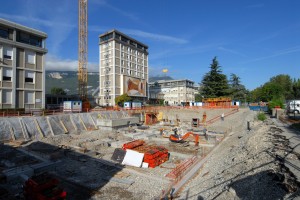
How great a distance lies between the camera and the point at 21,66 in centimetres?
3167

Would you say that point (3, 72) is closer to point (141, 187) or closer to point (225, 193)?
point (141, 187)

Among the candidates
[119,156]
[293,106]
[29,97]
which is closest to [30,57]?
[29,97]

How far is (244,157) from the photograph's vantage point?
39.3ft

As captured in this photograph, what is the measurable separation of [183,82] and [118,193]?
9462 centimetres

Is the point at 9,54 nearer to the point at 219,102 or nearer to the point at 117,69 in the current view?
the point at 117,69

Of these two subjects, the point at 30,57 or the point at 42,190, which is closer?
the point at 42,190

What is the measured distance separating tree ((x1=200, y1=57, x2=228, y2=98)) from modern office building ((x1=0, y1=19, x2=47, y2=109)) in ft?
143

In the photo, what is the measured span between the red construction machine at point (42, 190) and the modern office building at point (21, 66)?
85.7 ft

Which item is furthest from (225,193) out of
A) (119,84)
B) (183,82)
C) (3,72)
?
(183,82)

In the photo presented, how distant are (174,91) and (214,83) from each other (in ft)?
153

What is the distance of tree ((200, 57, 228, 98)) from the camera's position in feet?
192

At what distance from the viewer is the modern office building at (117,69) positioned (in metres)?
69.1

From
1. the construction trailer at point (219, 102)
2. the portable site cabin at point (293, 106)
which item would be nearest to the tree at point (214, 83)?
the construction trailer at point (219, 102)

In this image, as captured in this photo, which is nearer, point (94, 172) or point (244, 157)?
point (244, 157)
